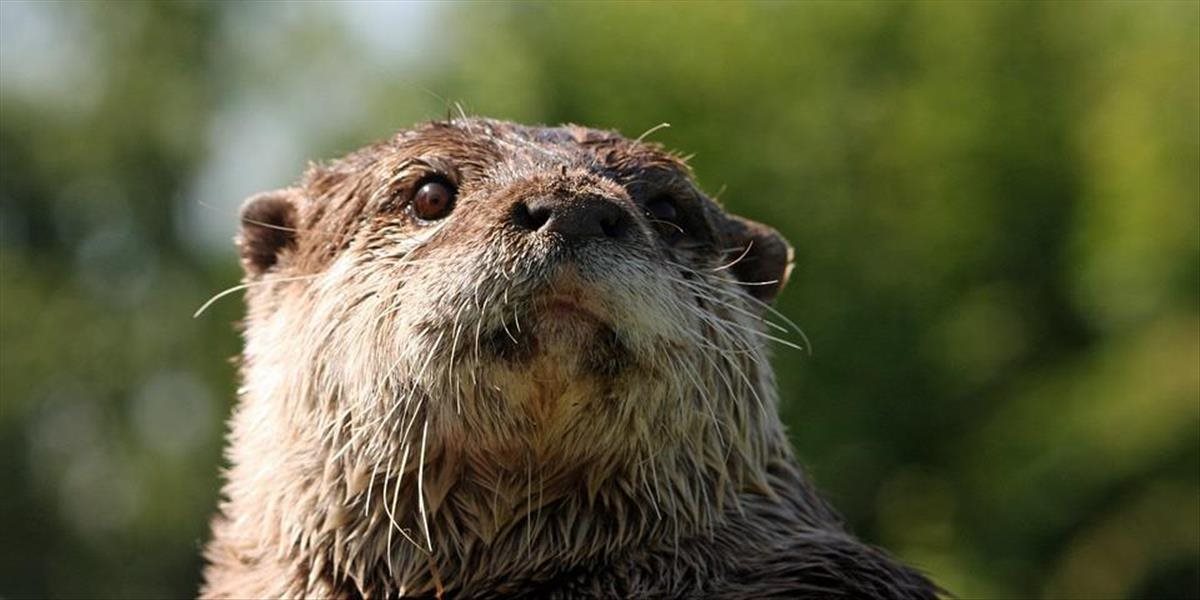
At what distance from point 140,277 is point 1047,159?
16.8m

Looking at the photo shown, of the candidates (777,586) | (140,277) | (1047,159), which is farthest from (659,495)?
(140,277)

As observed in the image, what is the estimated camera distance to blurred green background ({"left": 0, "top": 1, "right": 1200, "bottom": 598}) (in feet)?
71.9

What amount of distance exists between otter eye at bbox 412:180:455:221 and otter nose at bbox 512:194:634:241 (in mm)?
516

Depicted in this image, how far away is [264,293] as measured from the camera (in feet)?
16.6

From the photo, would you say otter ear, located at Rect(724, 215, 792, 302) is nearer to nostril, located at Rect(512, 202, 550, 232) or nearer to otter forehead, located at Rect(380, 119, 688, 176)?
otter forehead, located at Rect(380, 119, 688, 176)

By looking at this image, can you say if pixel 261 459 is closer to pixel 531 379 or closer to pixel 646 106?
pixel 531 379

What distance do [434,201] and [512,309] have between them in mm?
694

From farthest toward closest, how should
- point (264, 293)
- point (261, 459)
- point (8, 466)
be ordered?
point (8, 466), point (264, 293), point (261, 459)

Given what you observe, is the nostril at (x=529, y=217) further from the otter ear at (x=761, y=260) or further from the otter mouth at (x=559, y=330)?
the otter ear at (x=761, y=260)

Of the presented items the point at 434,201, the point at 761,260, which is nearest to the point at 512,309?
the point at 434,201

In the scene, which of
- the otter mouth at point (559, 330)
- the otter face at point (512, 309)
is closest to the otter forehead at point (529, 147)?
the otter face at point (512, 309)

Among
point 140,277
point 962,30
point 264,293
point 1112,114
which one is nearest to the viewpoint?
point 264,293

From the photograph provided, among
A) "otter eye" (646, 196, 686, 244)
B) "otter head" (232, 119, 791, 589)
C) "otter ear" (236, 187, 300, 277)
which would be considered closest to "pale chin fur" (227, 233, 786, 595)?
"otter head" (232, 119, 791, 589)

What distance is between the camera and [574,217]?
12.7 feet
